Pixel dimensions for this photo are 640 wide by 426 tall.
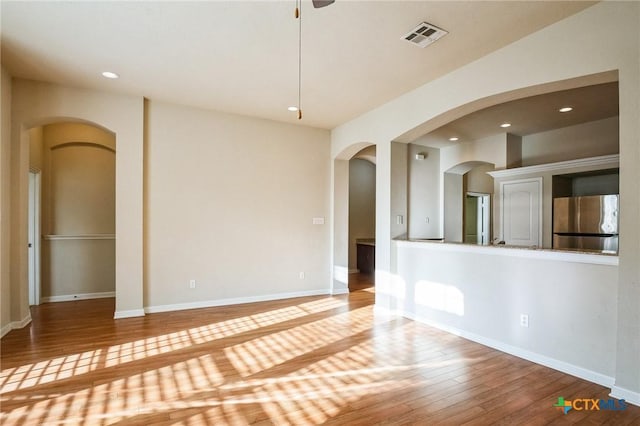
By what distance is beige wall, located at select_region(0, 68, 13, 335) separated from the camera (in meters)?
3.64

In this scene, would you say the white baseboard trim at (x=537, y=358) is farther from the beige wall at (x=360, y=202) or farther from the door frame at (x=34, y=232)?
the door frame at (x=34, y=232)

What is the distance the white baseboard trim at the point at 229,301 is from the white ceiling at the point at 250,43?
3.10 m

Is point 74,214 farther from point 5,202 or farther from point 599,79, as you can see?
point 599,79

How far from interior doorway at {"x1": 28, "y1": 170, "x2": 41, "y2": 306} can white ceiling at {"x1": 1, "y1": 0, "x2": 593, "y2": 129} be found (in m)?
1.85

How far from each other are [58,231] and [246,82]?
425 centimetres

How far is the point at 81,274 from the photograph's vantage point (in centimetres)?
555

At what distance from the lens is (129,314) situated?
178 inches

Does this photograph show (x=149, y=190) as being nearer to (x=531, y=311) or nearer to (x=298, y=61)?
(x=298, y=61)

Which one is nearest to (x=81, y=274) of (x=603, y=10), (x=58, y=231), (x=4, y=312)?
(x=58, y=231)

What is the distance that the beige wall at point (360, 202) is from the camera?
848cm

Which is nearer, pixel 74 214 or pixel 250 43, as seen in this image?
pixel 250 43

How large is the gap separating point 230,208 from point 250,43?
2762 mm

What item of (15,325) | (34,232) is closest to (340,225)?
(15,325)

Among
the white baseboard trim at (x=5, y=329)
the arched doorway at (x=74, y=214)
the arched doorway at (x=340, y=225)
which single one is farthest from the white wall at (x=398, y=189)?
the white baseboard trim at (x=5, y=329)
